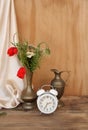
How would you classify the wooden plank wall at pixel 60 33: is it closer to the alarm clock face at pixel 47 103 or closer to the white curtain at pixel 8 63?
the white curtain at pixel 8 63

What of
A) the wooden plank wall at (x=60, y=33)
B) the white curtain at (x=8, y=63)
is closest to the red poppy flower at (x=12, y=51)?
the white curtain at (x=8, y=63)

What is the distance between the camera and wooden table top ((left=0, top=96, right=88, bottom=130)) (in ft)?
3.72

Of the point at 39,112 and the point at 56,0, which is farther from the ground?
the point at 56,0

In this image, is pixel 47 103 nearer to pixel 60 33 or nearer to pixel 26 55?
pixel 26 55

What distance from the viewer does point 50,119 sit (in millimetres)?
1229

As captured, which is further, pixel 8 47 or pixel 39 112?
pixel 8 47

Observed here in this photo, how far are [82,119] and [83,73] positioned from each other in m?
0.42

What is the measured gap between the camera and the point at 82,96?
5.21 ft

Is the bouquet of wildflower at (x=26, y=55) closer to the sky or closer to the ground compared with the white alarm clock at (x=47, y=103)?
closer to the sky

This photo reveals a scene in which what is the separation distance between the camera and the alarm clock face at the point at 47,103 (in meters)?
1.28

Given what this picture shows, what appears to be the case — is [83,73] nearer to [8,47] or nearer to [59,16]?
[59,16]

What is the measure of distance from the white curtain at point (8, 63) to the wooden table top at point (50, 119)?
11cm

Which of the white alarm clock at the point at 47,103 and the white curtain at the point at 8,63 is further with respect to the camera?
the white curtain at the point at 8,63

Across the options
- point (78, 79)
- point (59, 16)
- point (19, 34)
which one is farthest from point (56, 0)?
point (78, 79)
